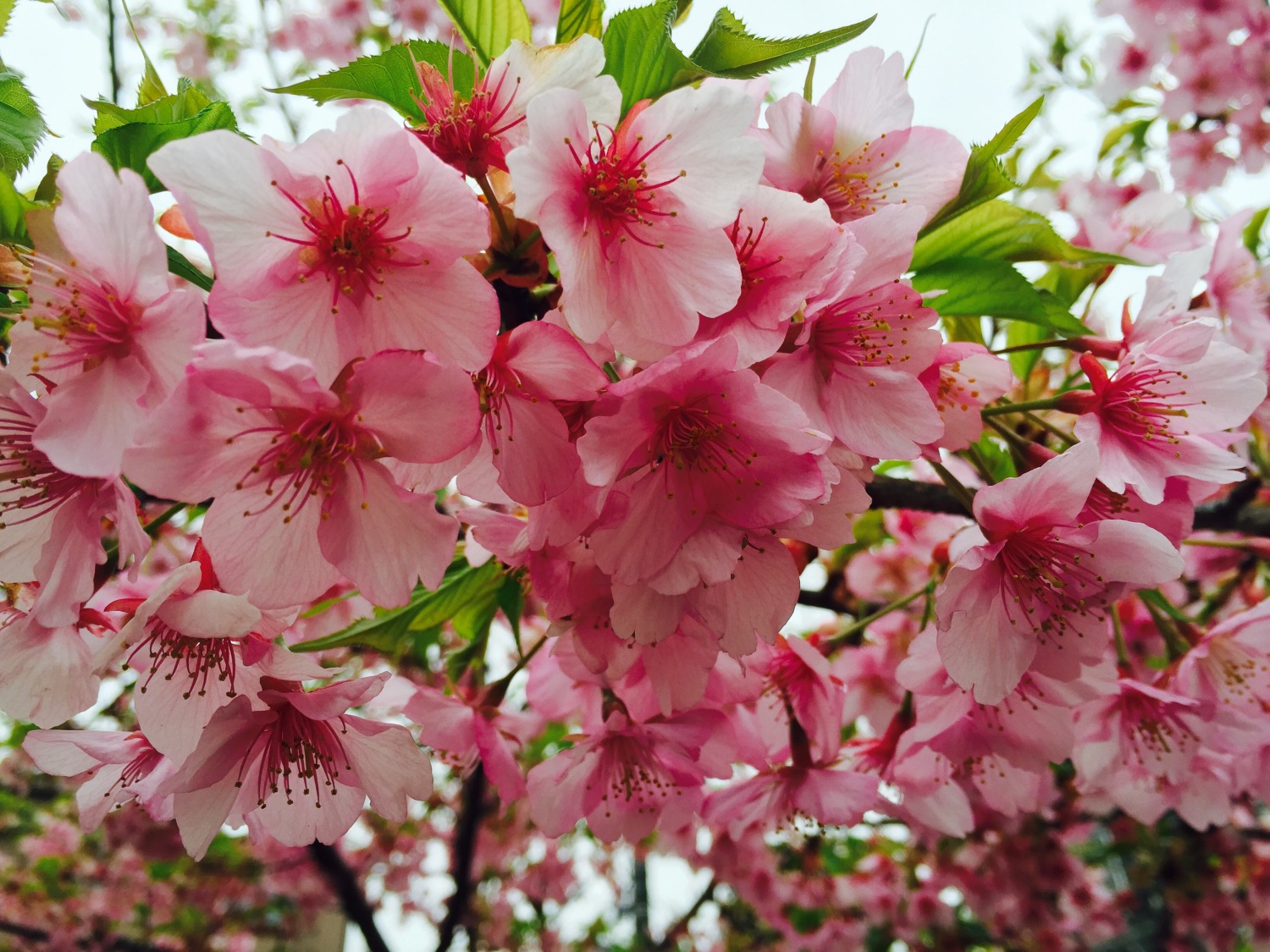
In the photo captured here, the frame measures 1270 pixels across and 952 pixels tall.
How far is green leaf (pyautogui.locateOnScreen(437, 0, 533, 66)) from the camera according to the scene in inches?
35.0

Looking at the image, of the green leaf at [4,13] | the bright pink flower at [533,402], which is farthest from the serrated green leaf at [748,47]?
the green leaf at [4,13]

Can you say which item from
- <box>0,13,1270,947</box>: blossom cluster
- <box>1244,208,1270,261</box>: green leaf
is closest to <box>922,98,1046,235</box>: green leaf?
<box>0,13,1270,947</box>: blossom cluster

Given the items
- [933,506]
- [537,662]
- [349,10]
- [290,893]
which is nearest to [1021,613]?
[933,506]

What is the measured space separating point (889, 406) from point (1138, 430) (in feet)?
1.13

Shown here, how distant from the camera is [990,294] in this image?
3.39 ft

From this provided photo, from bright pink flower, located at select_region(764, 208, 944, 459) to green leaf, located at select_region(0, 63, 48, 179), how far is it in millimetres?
735

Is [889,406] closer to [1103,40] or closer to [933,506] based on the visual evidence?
[933,506]

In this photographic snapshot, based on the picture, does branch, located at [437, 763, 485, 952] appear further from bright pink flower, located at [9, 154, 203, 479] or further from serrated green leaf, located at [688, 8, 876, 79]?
serrated green leaf, located at [688, 8, 876, 79]

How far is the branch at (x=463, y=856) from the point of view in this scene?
284 cm

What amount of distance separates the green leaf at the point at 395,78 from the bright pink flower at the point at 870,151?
0.35 meters

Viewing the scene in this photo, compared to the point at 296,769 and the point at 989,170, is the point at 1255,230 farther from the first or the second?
the point at 296,769

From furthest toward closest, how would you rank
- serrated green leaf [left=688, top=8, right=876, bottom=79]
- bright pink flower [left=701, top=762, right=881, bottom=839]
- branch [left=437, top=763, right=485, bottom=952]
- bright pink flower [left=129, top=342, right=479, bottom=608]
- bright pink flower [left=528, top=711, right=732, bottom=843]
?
1. branch [left=437, top=763, right=485, bottom=952]
2. bright pink flower [left=701, top=762, right=881, bottom=839]
3. bright pink flower [left=528, top=711, right=732, bottom=843]
4. serrated green leaf [left=688, top=8, right=876, bottom=79]
5. bright pink flower [left=129, top=342, right=479, bottom=608]

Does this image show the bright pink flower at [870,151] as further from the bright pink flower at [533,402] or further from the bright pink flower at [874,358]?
the bright pink flower at [533,402]

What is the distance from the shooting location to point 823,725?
1.27 metres
